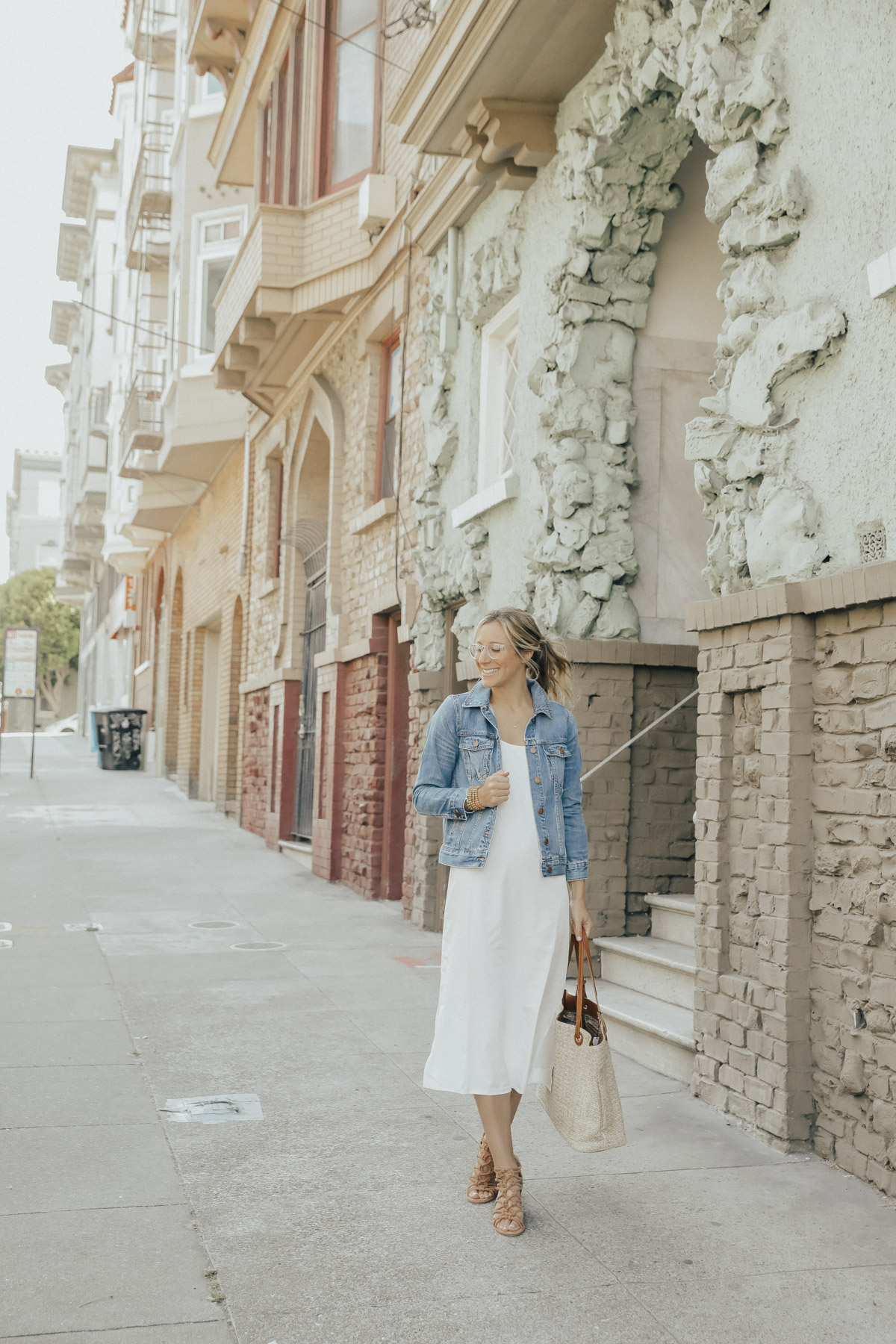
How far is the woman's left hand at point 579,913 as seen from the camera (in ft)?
13.7

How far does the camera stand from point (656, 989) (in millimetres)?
6773

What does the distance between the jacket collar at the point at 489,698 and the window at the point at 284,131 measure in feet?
36.1

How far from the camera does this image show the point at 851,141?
492cm

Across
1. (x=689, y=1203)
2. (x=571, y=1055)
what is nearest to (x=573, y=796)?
(x=571, y=1055)

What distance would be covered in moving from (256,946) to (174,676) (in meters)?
19.7

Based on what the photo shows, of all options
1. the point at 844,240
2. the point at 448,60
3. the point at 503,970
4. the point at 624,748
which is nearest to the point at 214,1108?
the point at 503,970

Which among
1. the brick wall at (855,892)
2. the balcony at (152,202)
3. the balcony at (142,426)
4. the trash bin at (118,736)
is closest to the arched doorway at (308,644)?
the balcony at (142,426)

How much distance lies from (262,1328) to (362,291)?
10940 mm

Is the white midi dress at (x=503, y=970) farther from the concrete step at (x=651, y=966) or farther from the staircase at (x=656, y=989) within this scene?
the concrete step at (x=651, y=966)

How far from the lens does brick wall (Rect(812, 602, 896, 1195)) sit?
4.41 m

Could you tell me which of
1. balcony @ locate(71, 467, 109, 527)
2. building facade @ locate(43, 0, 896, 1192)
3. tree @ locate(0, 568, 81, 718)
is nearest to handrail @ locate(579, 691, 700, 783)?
building facade @ locate(43, 0, 896, 1192)

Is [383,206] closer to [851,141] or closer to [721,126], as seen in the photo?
[721,126]

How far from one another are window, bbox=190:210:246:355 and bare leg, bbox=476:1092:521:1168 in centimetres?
1797

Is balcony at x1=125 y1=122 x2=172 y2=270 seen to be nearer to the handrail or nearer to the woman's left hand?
the handrail
